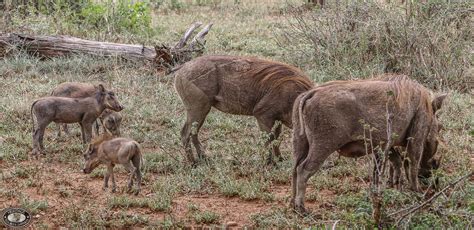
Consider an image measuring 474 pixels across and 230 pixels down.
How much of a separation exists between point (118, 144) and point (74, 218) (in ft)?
3.18

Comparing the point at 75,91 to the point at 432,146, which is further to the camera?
the point at 75,91

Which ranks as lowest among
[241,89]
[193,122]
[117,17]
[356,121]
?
[117,17]

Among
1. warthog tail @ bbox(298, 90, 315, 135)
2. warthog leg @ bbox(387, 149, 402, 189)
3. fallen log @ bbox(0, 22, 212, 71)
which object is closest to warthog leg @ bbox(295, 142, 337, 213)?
warthog tail @ bbox(298, 90, 315, 135)

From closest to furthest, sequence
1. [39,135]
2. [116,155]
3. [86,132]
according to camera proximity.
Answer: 1. [116,155]
2. [39,135]
3. [86,132]

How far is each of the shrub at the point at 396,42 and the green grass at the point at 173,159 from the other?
231 millimetres

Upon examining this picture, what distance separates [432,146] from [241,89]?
210cm

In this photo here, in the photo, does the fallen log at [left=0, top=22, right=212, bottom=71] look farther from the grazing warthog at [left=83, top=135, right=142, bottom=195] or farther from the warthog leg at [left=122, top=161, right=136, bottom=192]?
the warthog leg at [left=122, top=161, right=136, bottom=192]

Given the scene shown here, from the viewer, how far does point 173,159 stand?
7645 millimetres

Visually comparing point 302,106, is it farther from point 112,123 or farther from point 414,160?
point 112,123

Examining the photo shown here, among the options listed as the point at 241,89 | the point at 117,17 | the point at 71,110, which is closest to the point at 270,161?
the point at 241,89

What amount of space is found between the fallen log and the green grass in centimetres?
19

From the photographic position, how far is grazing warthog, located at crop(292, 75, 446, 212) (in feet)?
19.2

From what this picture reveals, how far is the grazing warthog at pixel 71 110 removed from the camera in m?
7.83

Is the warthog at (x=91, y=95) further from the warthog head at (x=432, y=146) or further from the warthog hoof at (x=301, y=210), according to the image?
Result: the warthog head at (x=432, y=146)
